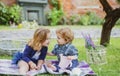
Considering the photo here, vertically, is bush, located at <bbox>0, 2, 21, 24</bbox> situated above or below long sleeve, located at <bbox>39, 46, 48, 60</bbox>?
below

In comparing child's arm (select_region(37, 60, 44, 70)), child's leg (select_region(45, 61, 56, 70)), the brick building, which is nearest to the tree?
child's leg (select_region(45, 61, 56, 70))

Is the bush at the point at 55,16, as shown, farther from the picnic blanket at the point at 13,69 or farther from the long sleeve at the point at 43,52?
the long sleeve at the point at 43,52

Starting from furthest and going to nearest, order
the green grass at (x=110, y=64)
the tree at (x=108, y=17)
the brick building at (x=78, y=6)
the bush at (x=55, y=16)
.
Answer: the brick building at (x=78, y=6) → the bush at (x=55, y=16) → the tree at (x=108, y=17) → the green grass at (x=110, y=64)

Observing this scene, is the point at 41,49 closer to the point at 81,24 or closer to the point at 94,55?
the point at 94,55

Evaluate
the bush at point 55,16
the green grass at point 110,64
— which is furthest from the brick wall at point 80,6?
the green grass at point 110,64

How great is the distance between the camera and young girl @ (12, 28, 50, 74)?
582 cm

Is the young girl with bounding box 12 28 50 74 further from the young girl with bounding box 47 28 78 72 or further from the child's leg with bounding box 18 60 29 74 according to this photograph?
the young girl with bounding box 47 28 78 72

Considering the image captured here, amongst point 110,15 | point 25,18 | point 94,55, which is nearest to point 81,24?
point 25,18

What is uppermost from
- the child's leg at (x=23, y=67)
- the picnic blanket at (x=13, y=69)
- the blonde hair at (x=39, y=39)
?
the blonde hair at (x=39, y=39)

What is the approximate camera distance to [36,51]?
5910 mm

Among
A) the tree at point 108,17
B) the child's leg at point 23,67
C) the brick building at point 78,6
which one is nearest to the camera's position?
the child's leg at point 23,67

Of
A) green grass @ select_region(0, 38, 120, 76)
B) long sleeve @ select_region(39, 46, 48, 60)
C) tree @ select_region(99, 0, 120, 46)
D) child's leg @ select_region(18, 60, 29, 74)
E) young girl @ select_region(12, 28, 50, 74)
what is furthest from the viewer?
tree @ select_region(99, 0, 120, 46)

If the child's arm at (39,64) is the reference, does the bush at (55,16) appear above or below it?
below

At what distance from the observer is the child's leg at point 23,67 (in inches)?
223
